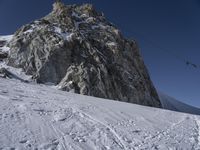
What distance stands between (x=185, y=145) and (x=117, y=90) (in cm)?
4512

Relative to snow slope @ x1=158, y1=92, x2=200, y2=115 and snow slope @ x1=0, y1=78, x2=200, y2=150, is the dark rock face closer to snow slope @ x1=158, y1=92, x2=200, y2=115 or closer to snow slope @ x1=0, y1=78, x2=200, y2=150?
snow slope @ x1=0, y1=78, x2=200, y2=150

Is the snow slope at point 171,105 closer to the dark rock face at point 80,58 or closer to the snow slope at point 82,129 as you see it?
the dark rock face at point 80,58

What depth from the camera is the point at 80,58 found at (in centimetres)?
5731

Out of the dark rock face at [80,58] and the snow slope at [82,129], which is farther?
the dark rock face at [80,58]

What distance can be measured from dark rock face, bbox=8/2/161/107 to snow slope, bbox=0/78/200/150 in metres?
34.4

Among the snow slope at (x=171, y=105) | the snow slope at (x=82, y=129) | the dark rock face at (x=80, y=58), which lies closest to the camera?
the snow slope at (x=82, y=129)

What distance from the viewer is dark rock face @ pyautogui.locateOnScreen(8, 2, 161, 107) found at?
50.7 metres

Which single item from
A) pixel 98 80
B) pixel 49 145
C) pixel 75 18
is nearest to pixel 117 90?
pixel 98 80

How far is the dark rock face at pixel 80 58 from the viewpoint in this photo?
166 feet

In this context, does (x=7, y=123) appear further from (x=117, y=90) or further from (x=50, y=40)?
(x=50, y=40)

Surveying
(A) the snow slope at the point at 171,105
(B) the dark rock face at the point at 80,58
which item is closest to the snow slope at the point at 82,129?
(B) the dark rock face at the point at 80,58

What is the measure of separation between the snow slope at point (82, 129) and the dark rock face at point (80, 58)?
3437 cm

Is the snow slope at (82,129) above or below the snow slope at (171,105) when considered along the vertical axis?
below

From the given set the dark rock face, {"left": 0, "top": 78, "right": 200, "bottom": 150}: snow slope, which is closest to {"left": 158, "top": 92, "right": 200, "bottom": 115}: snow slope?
the dark rock face
